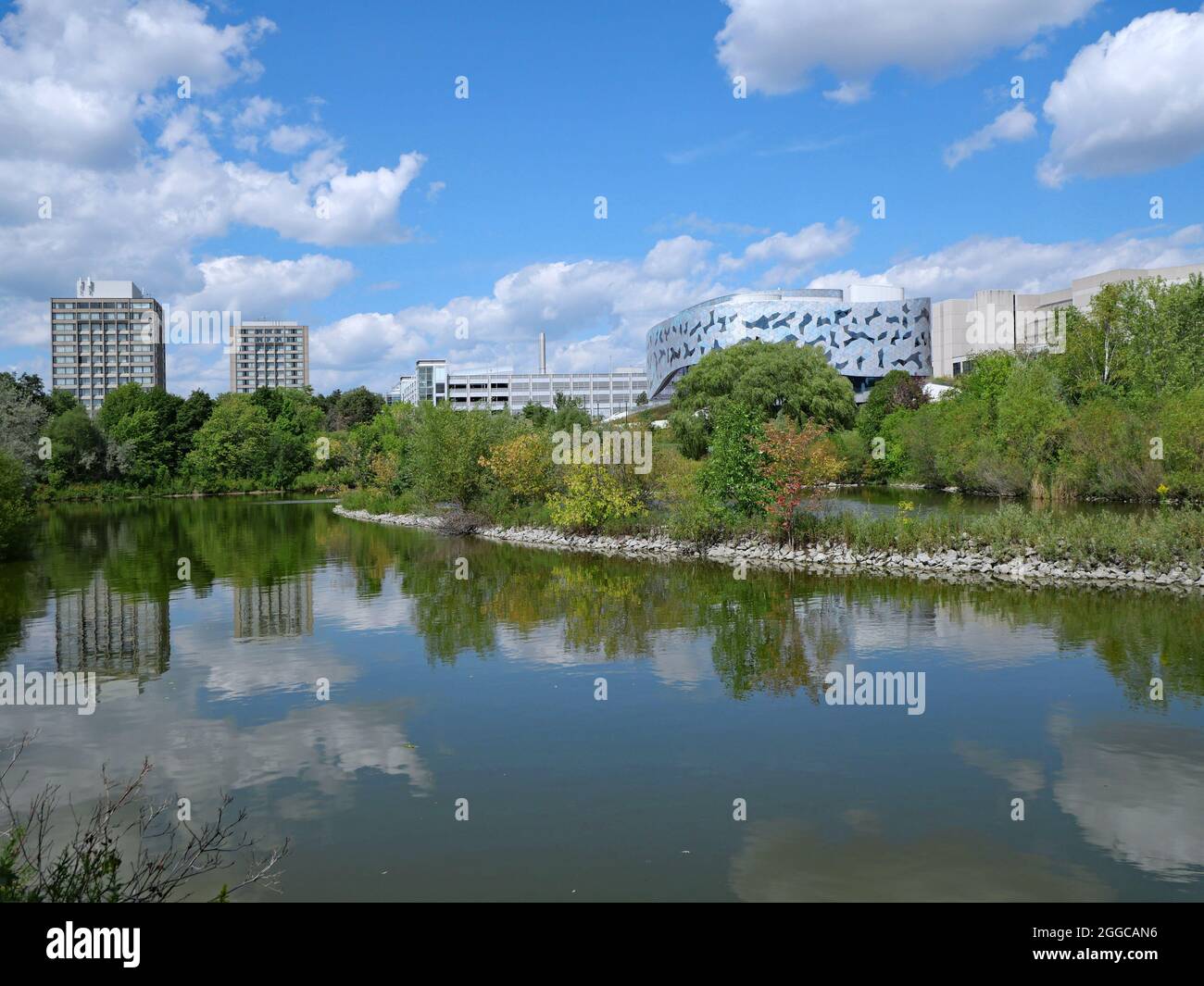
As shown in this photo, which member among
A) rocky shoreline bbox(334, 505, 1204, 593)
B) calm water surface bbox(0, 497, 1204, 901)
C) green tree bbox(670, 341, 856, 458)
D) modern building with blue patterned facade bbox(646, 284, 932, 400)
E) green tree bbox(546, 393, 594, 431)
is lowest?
calm water surface bbox(0, 497, 1204, 901)

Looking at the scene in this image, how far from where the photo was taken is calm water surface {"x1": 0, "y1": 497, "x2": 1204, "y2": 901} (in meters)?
5.89

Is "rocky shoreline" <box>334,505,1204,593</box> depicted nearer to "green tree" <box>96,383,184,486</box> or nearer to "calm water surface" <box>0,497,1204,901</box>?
"calm water surface" <box>0,497,1204,901</box>

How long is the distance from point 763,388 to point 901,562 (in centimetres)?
3241

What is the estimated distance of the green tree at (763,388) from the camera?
166ft

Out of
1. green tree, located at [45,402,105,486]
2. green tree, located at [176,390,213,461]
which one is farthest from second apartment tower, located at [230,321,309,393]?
green tree, located at [45,402,105,486]

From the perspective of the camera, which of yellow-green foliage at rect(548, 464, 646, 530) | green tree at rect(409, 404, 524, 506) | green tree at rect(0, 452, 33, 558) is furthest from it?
green tree at rect(409, 404, 524, 506)

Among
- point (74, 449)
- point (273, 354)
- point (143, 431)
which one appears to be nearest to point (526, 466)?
point (74, 449)

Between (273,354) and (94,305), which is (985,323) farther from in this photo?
(273,354)

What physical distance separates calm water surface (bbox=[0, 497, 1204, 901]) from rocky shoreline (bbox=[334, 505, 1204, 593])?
1.61 meters

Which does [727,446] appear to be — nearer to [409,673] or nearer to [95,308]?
[409,673]

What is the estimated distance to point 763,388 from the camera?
51031 mm

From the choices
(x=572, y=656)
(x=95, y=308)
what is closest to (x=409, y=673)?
(x=572, y=656)

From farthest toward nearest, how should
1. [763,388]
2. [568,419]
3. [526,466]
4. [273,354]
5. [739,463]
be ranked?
[273,354] < [763,388] < [568,419] < [526,466] < [739,463]
